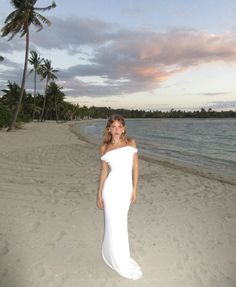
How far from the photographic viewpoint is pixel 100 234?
544 centimetres

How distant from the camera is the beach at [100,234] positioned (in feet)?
13.4

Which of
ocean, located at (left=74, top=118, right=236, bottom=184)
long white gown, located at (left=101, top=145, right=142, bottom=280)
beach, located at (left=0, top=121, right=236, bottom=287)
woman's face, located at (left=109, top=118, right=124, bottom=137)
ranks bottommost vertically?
ocean, located at (left=74, top=118, right=236, bottom=184)

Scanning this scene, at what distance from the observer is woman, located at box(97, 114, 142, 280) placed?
3.73 metres

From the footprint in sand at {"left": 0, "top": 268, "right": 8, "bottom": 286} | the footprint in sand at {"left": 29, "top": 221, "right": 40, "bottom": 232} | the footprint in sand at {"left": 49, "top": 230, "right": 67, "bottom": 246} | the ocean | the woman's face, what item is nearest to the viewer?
the woman's face

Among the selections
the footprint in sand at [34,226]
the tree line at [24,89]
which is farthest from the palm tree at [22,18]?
the footprint in sand at [34,226]

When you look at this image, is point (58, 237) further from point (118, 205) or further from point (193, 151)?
point (193, 151)

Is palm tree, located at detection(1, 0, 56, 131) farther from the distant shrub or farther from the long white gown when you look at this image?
the long white gown

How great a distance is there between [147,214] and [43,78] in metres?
61.7

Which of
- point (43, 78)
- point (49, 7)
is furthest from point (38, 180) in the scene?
point (43, 78)

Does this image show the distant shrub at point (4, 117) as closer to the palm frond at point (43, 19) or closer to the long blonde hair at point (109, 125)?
the palm frond at point (43, 19)

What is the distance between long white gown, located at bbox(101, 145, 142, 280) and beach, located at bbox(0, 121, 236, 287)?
0.72 feet

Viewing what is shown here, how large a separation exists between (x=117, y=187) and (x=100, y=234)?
2003mm

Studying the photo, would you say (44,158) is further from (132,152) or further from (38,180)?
(132,152)

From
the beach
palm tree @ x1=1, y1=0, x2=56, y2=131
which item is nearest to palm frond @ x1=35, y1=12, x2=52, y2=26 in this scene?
palm tree @ x1=1, y1=0, x2=56, y2=131
